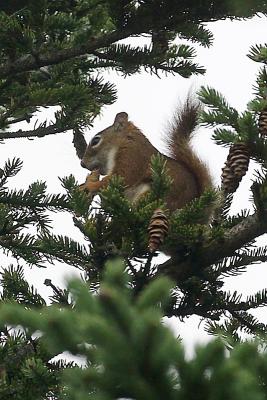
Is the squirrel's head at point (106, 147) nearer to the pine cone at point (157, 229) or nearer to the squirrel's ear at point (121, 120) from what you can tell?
the squirrel's ear at point (121, 120)

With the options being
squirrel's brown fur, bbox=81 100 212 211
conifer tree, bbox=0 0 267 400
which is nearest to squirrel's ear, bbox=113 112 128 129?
squirrel's brown fur, bbox=81 100 212 211

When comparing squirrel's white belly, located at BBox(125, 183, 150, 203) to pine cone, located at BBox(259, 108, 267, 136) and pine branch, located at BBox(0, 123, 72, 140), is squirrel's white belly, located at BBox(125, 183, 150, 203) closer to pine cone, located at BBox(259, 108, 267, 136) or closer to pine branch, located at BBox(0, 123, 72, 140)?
pine branch, located at BBox(0, 123, 72, 140)

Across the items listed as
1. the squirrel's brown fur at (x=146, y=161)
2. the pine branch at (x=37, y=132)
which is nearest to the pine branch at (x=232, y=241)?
the squirrel's brown fur at (x=146, y=161)

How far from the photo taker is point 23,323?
4.35 ft

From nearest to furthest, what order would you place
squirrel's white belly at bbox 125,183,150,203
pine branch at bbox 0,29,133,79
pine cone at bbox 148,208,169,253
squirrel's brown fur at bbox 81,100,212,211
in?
pine cone at bbox 148,208,169,253, pine branch at bbox 0,29,133,79, squirrel's white belly at bbox 125,183,150,203, squirrel's brown fur at bbox 81,100,212,211

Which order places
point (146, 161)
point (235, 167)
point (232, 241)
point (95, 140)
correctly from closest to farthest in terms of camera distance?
point (235, 167)
point (232, 241)
point (146, 161)
point (95, 140)

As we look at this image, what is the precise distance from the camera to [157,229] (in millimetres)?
2801

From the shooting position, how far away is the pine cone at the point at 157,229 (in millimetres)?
2801

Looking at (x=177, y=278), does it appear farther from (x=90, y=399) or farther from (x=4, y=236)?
(x=90, y=399)

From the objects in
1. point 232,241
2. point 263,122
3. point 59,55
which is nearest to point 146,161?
point 59,55

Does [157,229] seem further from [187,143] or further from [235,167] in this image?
[187,143]

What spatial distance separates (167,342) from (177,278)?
2033mm

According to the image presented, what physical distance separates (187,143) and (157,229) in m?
1.86

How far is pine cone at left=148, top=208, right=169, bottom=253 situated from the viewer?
2.80 m
